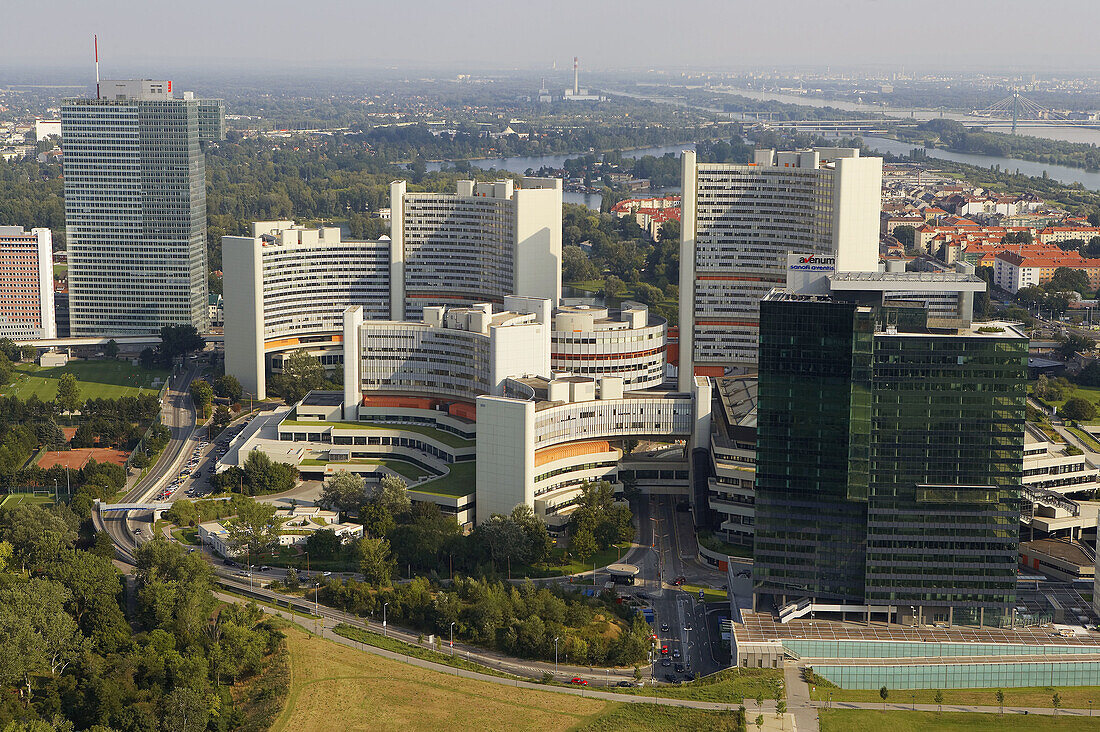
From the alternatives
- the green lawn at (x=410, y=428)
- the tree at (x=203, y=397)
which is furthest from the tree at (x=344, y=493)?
the tree at (x=203, y=397)

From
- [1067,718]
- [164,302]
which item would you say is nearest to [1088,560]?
[1067,718]

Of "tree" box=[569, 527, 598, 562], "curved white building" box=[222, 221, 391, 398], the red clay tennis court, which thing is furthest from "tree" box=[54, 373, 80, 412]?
"tree" box=[569, 527, 598, 562]

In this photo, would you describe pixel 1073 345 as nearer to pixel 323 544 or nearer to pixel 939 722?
pixel 939 722

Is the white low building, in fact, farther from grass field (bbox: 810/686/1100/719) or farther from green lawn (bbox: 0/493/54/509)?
grass field (bbox: 810/686/1100/719)

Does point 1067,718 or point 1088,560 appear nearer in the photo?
point 1067,718

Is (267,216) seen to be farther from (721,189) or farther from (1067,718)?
(1067,718)

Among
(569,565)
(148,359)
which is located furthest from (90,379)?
(569,565)

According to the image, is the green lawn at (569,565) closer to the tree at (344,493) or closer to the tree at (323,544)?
the tree at (323,544)
